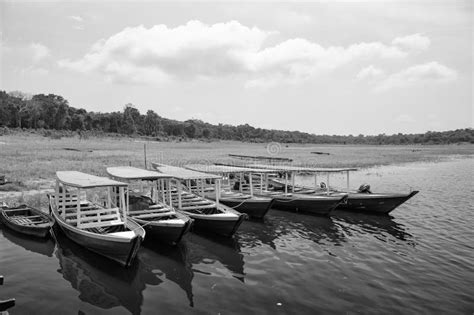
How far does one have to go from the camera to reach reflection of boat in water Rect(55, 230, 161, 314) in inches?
403

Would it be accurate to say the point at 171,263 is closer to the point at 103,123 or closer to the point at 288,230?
the point at 288,230

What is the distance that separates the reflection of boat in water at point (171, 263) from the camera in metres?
11.8

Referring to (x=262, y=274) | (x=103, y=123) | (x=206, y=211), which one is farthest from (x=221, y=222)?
(x=103, y=123)

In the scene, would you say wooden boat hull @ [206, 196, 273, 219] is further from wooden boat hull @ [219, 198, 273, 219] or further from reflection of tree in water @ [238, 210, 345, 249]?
reflection of tree in water @ [238, 210, 345, 249]

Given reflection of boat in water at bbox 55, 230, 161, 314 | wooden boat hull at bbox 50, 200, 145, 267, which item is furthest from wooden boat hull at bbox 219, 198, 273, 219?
reflection of boat in water at bbox 55, 230, 161, 314

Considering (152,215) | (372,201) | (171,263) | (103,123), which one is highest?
(103,123)

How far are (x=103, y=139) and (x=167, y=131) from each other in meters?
46.3

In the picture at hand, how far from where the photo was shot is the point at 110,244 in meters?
12.2

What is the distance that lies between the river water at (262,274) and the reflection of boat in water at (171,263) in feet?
0.12

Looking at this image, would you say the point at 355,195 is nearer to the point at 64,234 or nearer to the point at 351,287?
the point at 351,287

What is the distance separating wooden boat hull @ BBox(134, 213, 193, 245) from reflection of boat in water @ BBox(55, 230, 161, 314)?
184 centimetres

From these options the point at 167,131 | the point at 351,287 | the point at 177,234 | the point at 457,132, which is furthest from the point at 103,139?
the point at 457,132

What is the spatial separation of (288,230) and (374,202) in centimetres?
720

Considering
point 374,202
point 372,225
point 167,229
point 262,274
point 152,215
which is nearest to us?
point 262,274
